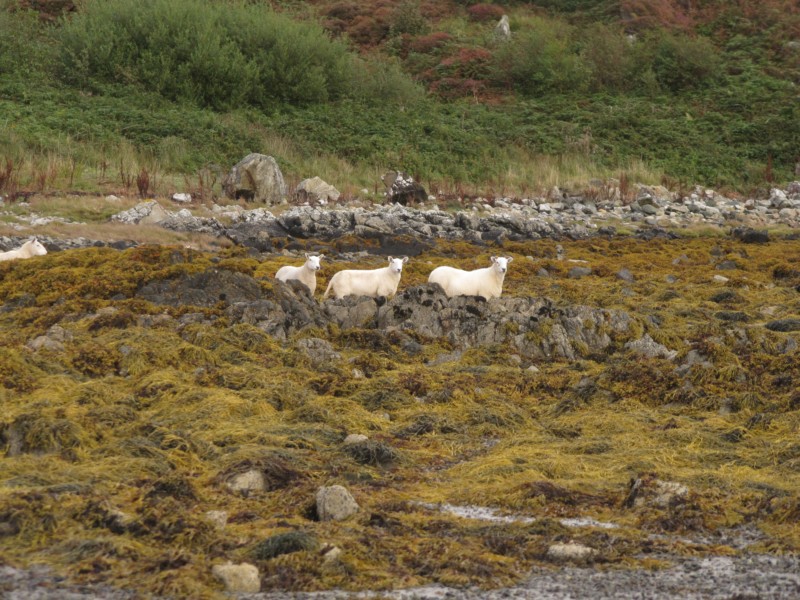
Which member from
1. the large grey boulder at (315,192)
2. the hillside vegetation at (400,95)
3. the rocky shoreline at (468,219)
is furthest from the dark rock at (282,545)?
the large grey boulder at (315,192)

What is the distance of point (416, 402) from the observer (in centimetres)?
1308

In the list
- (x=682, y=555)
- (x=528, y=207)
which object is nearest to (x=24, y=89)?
(x=528, y=207)

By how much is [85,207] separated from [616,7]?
138 ft

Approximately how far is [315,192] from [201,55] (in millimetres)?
15236

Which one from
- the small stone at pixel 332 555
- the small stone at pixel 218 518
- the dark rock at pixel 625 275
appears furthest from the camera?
the dark rock at pixel 625 275

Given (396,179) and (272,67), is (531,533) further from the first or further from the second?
(272,67)

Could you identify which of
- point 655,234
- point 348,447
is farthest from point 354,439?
point 655,234

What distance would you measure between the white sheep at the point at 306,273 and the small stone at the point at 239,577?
11.5 m

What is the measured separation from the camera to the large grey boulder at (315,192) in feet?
104

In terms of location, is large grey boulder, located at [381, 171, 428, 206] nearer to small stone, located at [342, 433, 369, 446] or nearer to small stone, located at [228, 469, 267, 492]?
small stone, located at [342, 433, 369, 446]

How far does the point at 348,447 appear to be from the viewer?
10.6 meters

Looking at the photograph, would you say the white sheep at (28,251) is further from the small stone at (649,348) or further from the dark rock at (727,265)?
the dark rock at (727,265)

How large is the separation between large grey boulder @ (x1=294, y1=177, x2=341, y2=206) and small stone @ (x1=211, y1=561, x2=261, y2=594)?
971 inches

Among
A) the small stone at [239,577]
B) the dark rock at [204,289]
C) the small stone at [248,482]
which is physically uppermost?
the small stone at [239,577]
